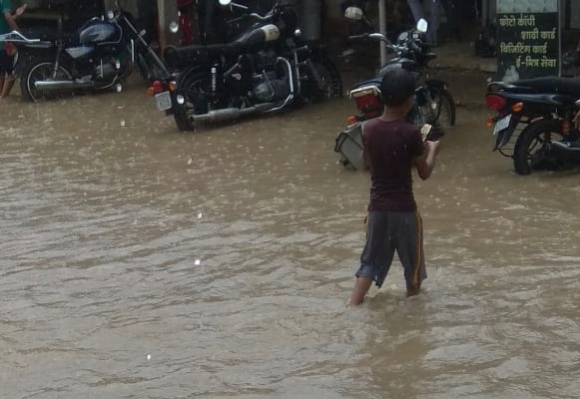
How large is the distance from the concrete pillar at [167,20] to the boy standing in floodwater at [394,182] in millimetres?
10483

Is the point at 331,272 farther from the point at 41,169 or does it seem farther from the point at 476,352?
the point at 41,169

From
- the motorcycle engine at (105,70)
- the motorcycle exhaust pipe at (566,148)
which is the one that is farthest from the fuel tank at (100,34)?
the motorcycle exhaust pipe at (566,148)

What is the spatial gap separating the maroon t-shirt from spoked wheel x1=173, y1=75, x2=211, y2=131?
21.0 feet

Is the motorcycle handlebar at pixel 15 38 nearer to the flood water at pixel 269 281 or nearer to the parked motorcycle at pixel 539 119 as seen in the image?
the flood water at pixel 269 281

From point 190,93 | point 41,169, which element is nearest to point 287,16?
point 190,93

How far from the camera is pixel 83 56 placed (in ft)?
48.3

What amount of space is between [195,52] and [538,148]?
451 centimetres

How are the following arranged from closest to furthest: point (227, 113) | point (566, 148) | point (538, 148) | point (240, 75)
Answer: point (566, 148) → point (538, 148) → point (227, 113) → point (240, 75)

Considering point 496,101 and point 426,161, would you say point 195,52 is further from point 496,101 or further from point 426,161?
point 426,161

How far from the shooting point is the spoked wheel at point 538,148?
8.65 m

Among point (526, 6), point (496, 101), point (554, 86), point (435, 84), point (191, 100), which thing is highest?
point (526, 6)

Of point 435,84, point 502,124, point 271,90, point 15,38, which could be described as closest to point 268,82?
point 271,90

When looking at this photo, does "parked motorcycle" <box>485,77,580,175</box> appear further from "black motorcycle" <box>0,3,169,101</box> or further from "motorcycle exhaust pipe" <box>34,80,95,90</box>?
"motorcycle exhaust pipe" <box>34,80,95,90</box>

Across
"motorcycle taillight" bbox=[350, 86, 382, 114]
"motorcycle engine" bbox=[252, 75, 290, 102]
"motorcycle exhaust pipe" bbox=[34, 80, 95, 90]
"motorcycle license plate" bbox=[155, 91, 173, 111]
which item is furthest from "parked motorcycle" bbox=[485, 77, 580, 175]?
"motorcycle exhaust pipe" bbox=[34, 80, 95, 90]
